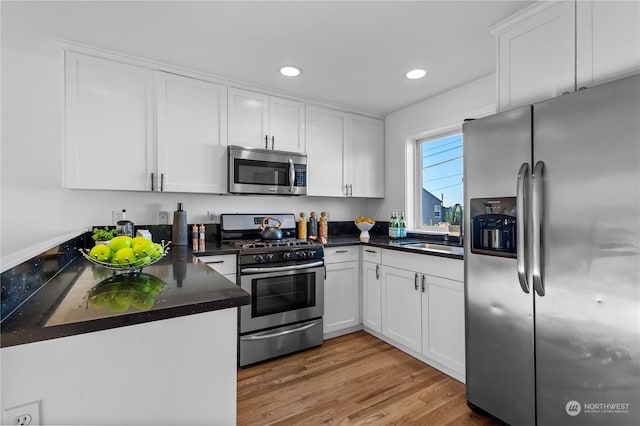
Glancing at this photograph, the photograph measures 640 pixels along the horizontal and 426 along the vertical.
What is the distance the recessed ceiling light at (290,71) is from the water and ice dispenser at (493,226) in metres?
1.66

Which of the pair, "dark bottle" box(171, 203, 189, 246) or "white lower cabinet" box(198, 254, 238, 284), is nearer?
"white lower cabinet" box(198, 254, 238, 284)

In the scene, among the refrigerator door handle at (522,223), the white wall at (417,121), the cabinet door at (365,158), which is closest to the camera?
the refrigerator door handle at (522,223)

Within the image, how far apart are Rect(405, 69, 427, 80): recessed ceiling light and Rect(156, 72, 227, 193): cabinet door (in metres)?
1.56

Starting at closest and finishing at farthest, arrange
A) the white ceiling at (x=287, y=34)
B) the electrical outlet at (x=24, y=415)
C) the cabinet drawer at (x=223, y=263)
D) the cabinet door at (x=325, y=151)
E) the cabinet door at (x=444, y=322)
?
the electrical outlet at (x=24, y=415), the white ceiling at (x=287, y=34), the cabinet door at (x=444, y=322), the cabinet drawer at (x=223, y=263), the cabinet door at (x=325, y=151)

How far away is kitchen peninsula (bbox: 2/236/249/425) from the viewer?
807mm

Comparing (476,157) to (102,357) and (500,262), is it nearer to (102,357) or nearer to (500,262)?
(500,262)

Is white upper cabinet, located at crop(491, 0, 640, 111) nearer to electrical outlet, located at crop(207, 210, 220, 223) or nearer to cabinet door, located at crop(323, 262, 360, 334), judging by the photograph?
cabinet door, located at crop(323, 262, 360, 334)

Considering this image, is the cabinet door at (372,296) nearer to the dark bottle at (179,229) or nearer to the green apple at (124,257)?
the dark bottle at (179,229)

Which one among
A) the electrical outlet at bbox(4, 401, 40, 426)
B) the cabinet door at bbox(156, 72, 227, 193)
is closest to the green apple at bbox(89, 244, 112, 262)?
the electrical outlet at bbox(4, 401, 40, 426)

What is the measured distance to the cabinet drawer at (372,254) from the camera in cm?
289


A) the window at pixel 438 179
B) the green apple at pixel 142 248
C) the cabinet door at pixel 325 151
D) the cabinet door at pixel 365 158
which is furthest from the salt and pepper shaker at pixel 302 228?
the green apple at pixel 142 248

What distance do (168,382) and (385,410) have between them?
1435 millimetres

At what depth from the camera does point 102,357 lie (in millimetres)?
891

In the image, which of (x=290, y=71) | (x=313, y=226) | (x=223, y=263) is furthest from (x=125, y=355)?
(x=313, y=226)
